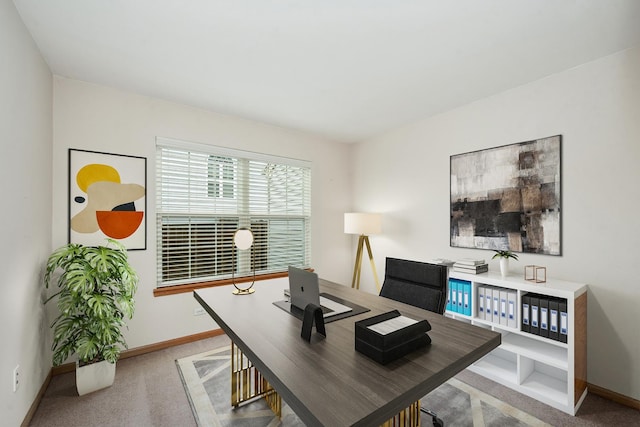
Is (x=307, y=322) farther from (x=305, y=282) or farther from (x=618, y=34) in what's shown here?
(x=618, y=34)

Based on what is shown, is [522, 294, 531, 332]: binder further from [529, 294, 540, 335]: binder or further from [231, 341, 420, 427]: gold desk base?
[231, 341, 420, 427]: gold desk base

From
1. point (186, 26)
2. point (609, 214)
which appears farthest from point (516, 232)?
point (186, 26)

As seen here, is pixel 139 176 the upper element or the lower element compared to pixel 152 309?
upper

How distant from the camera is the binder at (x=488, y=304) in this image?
2.44 meters

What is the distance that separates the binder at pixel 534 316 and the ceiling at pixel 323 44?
1.86m

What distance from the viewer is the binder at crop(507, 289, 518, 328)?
7.49ft

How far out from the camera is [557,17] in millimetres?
1768

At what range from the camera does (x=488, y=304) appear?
2463mm

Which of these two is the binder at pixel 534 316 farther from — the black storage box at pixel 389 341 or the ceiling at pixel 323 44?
the ceiling at pixel 323 44

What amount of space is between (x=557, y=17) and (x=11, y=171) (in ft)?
11.1

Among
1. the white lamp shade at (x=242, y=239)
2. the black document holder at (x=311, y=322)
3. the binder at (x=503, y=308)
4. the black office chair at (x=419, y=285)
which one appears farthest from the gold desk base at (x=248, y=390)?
the binder at (x=503, y=308)

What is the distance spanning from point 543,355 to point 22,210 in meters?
3.73

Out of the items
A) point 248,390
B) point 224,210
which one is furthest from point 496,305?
point 224,210

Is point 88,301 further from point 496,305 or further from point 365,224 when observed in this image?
point 496,305
